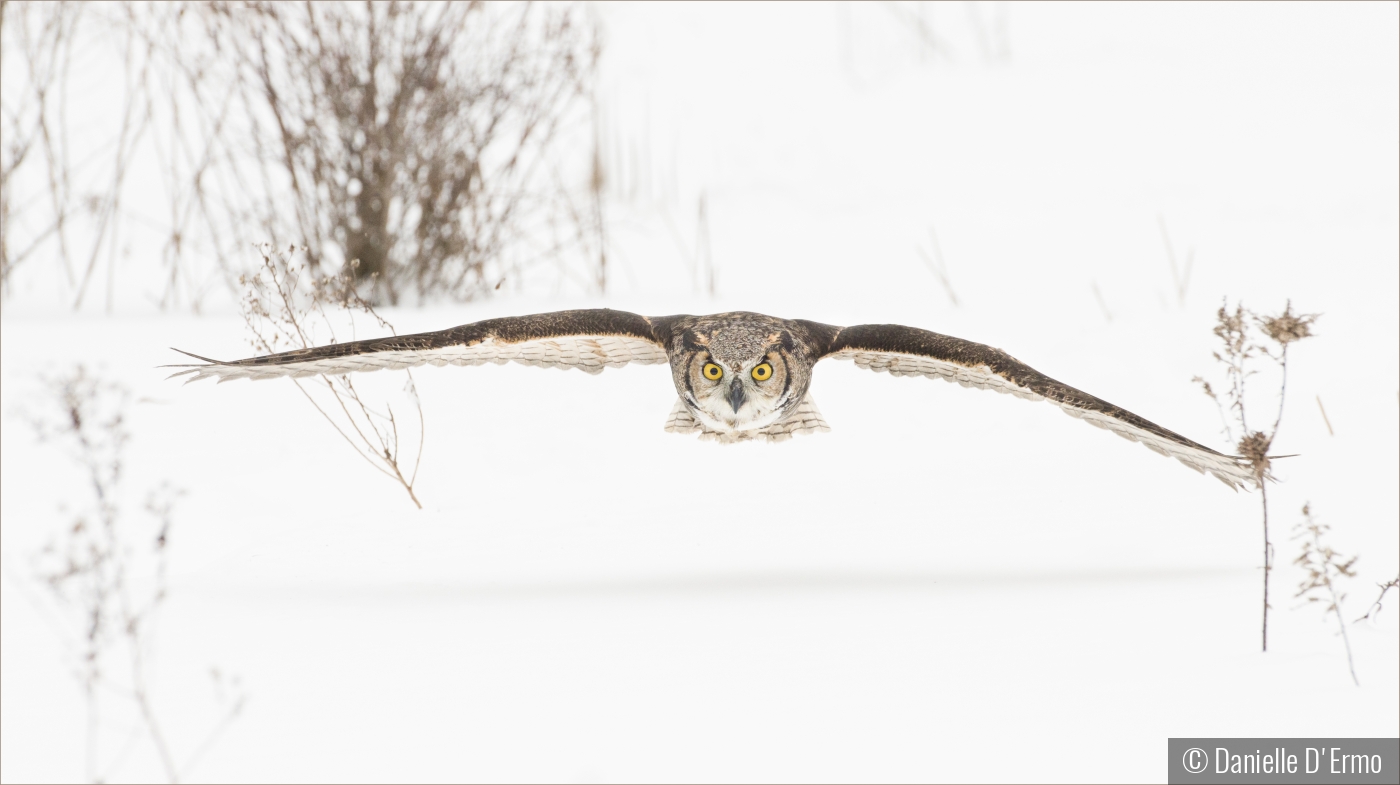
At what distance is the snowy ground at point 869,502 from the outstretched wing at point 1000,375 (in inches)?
19.5

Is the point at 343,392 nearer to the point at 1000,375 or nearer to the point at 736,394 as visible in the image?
the point at 736,394

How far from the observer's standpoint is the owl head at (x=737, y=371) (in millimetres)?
4926

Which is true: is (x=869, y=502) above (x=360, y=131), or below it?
below

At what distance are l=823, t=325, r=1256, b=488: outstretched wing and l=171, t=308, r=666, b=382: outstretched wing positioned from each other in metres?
0.92

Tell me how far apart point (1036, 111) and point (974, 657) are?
11.8 meters

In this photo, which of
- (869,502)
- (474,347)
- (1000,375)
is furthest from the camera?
(869,502)

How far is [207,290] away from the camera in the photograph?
8750 millimetres

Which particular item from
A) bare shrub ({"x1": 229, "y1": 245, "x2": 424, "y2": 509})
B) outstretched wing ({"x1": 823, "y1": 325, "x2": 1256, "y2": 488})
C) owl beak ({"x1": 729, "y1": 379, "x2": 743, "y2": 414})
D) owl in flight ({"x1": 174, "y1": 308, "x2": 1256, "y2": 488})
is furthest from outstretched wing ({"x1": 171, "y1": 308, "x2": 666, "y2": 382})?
outstretched wing ({"x1": 823, "y1": 325, "x2": 1256, "y2": 488})

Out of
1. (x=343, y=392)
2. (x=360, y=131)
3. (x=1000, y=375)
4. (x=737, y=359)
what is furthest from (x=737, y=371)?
(x=360, y=131)

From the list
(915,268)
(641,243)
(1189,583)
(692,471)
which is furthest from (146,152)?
(1189,583)

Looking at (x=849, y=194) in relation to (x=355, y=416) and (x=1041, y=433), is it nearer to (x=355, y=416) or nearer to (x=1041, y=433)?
(x=1041, y=433)

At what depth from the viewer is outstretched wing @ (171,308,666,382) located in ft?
15.5

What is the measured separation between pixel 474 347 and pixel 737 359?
3.33 ft

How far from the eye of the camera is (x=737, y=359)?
193 inches
